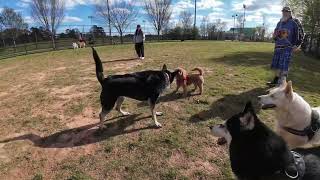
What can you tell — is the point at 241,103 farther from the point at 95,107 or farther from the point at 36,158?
the point at 36,158

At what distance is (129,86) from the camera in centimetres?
582

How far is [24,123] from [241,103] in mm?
4837

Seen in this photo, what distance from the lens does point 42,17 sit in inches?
1540

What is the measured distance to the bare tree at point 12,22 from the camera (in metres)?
38.3

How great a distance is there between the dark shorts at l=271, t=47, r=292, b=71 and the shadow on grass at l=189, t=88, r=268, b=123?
780 mm

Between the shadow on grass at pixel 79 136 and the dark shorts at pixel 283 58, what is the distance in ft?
13.1

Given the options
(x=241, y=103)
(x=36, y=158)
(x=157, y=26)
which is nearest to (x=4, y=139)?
(x=36, y=158)

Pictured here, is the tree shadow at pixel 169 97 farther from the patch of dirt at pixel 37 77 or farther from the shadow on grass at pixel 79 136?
the patch of dirt at pixel 37 77

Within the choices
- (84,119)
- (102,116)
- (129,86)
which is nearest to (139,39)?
(84,119)

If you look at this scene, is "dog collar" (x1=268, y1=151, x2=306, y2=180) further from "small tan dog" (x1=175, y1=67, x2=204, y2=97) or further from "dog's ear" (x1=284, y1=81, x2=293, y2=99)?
"small tan dog" (x1=175, y1=67, x2=204, y2=97)

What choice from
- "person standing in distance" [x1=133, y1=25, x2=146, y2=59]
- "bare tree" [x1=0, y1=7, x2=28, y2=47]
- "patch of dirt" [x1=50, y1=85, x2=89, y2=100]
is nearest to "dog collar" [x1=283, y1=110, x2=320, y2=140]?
"patch of dirt" [x1=50, y1=85, x2=89, y2=100]

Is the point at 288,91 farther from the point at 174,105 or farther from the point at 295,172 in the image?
the point at 174,105

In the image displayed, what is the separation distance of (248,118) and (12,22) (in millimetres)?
42533

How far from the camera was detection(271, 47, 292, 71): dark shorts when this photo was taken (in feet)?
25.4
